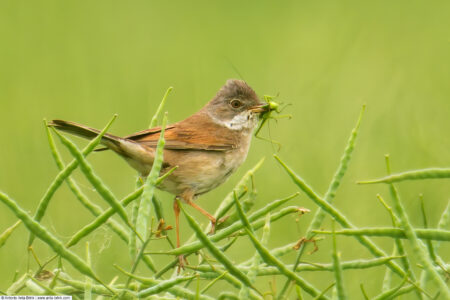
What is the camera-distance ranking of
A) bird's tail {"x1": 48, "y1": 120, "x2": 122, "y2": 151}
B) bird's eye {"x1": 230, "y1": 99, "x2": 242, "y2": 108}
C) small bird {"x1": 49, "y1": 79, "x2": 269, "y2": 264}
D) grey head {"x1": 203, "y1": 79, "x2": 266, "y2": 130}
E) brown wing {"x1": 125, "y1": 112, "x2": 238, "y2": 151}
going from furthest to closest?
1. bird's eye {"x1": 230, "y1": 99, "x2": 242, "y2": 108}
2. grey head {"x1": 203, "y1": 79, "x2": 266, "y2": 130}
3. brown wing {"x1": 125, "y1": 112, "x2": 238, "y2": 151}
4. small bird {"x1": 49, "y1": 79, "x2": 269, "y2": 264}
5. bird's tail {"x1": 48, "y1": 120, "x2": 122, "y2": 151}

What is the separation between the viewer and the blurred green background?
20.0 ft

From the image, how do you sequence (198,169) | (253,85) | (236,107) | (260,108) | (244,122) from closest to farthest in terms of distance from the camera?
(198,169) < (260,108) < (244,122) < (236,107) < (253,85)

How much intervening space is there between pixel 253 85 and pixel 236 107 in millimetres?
3165

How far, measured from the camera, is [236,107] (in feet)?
20.1

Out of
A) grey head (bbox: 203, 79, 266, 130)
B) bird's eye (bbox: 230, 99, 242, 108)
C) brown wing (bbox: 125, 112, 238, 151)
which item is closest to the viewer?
brown wing (bbox: 125, 112, 238, 151)

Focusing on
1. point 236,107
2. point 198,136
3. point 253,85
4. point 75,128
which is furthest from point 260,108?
point 253,85

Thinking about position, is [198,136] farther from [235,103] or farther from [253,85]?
[253,85]

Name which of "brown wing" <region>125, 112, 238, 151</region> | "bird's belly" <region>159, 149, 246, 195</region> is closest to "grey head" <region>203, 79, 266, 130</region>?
"brown wing" <region>125, 112, 238, 151</region>

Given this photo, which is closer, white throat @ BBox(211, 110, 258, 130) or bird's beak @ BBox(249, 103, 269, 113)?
bird's beak @ BBox(249, 103, 269, 113)

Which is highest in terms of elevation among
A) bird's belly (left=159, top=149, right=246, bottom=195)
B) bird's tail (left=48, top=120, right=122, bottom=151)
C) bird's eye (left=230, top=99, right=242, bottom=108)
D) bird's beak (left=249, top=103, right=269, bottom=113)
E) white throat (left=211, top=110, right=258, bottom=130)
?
bird's tail (left=48, top=120, right=122, bottom=151)

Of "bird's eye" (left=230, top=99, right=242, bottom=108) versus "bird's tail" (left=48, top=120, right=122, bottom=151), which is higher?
"bird's tail" (left=48, top=120, right=122, bottom=151)

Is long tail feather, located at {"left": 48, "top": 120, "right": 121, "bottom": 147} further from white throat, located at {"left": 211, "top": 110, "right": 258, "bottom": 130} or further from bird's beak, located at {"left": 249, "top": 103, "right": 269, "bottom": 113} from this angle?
white throat, located at {"left": 211, "top": 110, "right": 258, "bottom": 130}

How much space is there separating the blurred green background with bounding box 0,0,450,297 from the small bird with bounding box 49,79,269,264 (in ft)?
1.67

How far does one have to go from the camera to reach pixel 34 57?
31.6 ft
